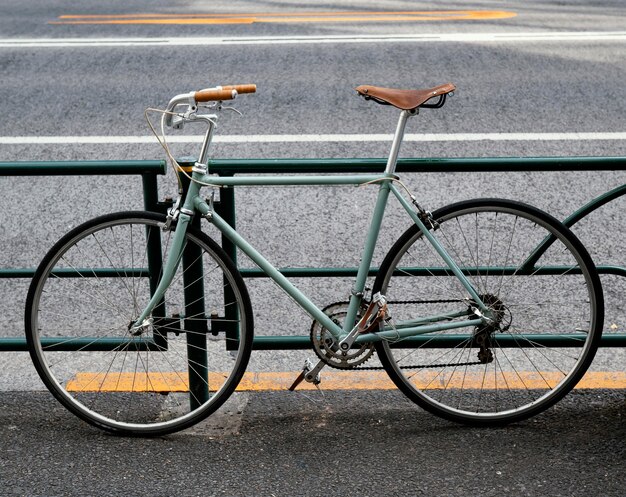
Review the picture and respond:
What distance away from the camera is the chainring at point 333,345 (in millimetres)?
3725

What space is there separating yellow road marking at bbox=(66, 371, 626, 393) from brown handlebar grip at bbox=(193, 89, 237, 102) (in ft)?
4.87

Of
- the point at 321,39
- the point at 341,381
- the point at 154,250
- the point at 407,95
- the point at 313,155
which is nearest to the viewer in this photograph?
the point at 407,95

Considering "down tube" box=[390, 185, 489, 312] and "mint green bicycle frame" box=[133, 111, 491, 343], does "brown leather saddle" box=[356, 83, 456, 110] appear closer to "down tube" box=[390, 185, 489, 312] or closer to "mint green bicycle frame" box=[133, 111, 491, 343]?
"mint green bicycle frame" box=[133, 111, 491, 343]

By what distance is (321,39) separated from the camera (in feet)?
37.5

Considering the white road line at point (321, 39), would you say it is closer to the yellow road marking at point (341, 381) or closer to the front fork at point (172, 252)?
the yellow road marking at point (341, 381)

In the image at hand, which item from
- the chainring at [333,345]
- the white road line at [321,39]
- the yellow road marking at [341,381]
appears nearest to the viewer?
the chainring at [333,345]

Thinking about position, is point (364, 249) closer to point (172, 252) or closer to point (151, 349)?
point (172, 252)

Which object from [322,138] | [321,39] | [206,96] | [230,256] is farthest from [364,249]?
[321,39]

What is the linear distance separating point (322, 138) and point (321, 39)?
3781mm

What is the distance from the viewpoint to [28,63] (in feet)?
34.7

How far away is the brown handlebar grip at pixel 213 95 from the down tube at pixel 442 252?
72cm

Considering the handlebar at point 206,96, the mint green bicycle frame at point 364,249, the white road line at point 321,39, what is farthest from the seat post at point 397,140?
the white road line at point 321,39

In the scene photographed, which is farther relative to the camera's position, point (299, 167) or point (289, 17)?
point (289, 17)

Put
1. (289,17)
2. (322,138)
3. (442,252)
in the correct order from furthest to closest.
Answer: (289,17) → (322,138) → (442,252)
